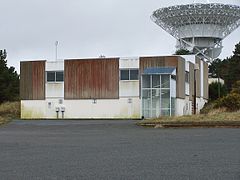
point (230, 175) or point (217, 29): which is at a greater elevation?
point (217, 29)

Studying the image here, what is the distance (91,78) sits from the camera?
169 ft

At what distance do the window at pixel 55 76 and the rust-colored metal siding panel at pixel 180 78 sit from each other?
11.8 metres

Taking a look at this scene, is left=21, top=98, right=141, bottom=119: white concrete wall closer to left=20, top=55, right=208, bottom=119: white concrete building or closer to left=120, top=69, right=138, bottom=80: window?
left=20, top=55, right=208, bottom=119: white concrete building

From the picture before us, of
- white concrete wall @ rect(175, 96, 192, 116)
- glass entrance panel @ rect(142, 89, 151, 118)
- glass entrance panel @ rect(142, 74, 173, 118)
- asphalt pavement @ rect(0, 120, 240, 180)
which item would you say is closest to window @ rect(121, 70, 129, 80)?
glass entrance panel @ rect(142, 74, 173, 118)

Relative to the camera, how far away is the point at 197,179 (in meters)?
8.55

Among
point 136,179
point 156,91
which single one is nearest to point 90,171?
point 136,179

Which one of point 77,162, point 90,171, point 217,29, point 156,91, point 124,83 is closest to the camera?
point 90,171

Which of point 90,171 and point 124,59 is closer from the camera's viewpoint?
point 90,171

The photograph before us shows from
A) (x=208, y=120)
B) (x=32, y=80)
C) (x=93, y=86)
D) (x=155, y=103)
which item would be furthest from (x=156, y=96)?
(x=208, y=120)

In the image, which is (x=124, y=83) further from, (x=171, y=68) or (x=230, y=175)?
(x=230, y=175)

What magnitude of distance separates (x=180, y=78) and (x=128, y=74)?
5.28 metres

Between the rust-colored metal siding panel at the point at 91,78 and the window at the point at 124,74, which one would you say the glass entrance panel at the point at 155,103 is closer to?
the window at the point at 124,74

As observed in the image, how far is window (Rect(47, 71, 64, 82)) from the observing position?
52562 millimetres

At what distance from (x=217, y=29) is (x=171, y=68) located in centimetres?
3716
